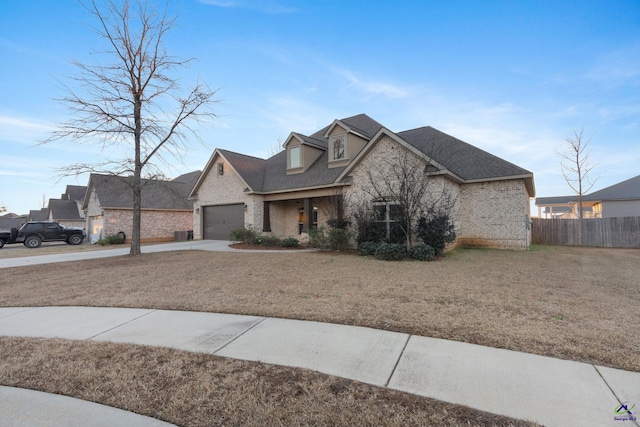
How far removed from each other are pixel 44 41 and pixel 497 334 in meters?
16.5

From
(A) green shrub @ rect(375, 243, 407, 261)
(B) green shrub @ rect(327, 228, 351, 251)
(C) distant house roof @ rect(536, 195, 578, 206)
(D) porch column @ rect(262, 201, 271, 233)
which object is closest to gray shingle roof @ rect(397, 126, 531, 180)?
(A) green shrub @ rect(375, 243, 407, 261)

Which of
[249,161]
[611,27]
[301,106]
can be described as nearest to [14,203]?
[249,161]

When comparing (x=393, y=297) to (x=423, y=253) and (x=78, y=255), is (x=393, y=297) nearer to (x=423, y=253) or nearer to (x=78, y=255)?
(x=423, y=253)

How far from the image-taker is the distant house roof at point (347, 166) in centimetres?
1371

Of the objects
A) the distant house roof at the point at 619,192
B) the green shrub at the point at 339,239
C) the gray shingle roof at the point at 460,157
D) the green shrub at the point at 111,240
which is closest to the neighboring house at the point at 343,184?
the gray shingle roof at the point at 460,157

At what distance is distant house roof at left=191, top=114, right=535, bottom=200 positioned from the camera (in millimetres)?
13711

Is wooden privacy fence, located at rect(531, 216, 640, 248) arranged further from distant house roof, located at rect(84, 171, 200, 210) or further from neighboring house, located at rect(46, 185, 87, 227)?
neighboring house, located at rect(46, 185, 87, 227)

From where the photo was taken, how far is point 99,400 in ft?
8.55

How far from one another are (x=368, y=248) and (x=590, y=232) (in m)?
14.7

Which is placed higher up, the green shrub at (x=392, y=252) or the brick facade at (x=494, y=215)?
the brick facade at (x=494, y=215)

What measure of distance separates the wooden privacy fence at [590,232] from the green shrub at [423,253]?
12.1 metres

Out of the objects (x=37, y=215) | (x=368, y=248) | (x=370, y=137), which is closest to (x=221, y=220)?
(x=370, y=137)

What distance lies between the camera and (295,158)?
18938 millimetres

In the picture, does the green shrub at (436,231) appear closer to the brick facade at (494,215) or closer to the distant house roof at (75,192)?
the brick facade at (494,215)
